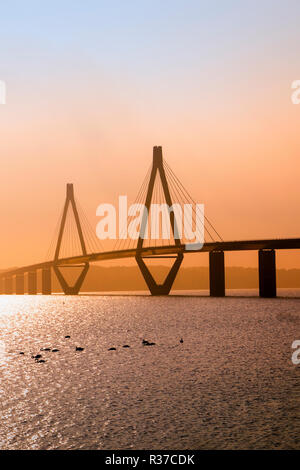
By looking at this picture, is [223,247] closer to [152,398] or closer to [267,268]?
[267,268]

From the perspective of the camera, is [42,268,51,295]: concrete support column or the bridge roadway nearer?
the bridge roadway

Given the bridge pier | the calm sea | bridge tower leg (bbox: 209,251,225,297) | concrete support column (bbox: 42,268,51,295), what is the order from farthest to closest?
1. concrete support column (bbox: 42,268,51,295)
2. bridge tower leg (bbox: 209,251,225,297)
3. the bridge pier
4. the calm sea

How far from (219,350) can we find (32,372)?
32.3 feet

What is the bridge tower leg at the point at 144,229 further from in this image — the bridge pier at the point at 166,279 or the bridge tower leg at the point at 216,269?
the bridge tower leg at the point at 216,269

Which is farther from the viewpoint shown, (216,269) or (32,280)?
(32,280)

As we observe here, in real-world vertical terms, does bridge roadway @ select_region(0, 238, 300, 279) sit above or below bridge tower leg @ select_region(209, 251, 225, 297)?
above

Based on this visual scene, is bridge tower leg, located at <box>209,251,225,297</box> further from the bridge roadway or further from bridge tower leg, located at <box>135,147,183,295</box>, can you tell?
bridge tower leg, located at <box>135,147,183,295</box>

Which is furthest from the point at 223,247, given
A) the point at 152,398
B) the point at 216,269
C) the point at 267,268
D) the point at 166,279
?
the point at 152,398

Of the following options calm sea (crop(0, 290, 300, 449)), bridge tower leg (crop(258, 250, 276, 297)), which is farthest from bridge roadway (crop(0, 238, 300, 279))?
calm sea (crop(0, 290, 300, 449))

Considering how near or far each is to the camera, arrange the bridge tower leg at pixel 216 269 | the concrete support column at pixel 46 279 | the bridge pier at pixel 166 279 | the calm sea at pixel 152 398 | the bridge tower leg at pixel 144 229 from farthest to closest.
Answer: the concrete support column at pixel 46 279, the bridge tower leg at pixel 216 269, the bridge pier at pixel 166 279, the bridge tower leg at pixel 144 229, the calm sea at pixel 152 398

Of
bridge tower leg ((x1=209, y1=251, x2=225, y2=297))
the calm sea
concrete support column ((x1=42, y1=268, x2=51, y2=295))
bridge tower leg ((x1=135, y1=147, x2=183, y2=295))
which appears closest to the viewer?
the calm sea

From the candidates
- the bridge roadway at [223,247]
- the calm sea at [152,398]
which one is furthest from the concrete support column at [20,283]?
the calm sea at [152,398]
